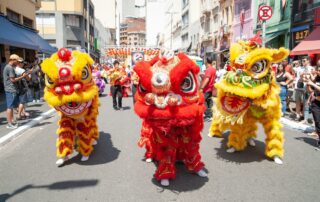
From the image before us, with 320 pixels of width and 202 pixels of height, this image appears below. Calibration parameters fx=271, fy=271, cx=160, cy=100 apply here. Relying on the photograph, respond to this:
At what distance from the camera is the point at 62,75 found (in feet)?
14.0

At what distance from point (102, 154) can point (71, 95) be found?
1.65 meters

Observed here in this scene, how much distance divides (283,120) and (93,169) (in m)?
6.34

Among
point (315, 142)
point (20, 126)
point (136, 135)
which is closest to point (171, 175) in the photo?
point (136, 135)

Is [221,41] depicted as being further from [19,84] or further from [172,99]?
[172,99]

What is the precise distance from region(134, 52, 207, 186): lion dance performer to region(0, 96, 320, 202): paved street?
0.67 m

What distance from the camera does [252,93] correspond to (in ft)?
14.8

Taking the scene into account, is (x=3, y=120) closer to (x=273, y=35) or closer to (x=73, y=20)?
(x=273, y=35)

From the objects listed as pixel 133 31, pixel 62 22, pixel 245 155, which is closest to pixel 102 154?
pixel 245 155

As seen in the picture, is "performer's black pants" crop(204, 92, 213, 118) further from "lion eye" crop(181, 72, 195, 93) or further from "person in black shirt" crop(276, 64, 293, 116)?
"lion eye" crop(181, 72, 195, 93)

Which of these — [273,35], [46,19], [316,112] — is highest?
[46,19]

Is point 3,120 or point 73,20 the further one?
point 73,20

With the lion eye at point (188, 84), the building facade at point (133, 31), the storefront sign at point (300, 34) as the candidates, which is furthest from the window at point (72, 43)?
the building facade at point (133, 31)

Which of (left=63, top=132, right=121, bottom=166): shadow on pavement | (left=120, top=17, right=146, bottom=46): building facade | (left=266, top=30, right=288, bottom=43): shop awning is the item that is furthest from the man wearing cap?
(left=120, top=17, right=146, bottom=46): building facade

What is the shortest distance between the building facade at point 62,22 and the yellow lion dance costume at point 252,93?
33.9 meters
